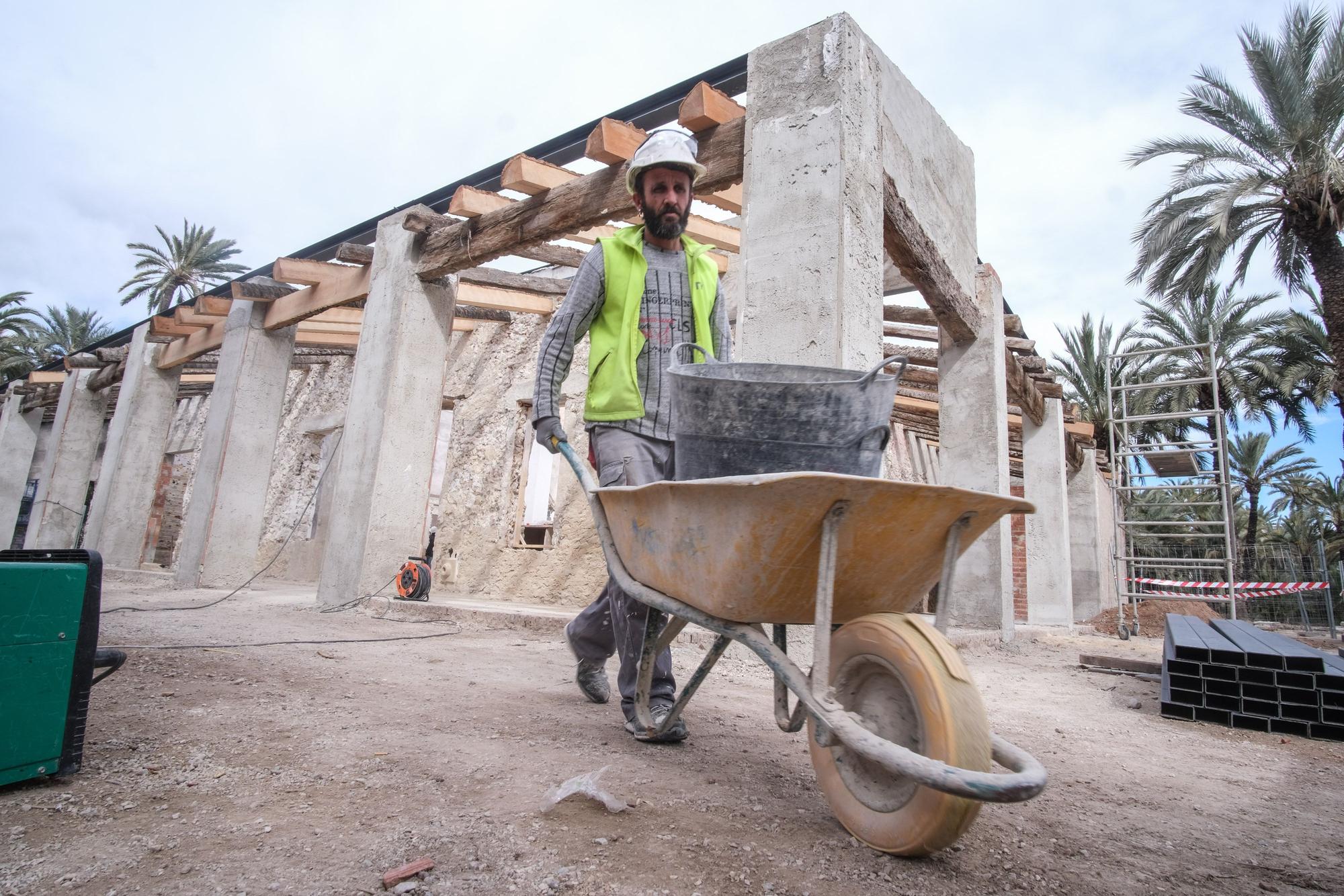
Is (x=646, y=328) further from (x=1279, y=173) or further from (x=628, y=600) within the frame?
(x=1279, y=173)

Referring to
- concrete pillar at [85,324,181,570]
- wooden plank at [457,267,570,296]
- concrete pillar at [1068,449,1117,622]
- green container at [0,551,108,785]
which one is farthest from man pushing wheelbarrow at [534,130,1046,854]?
concrete pillar at [1068,449,1117,622]

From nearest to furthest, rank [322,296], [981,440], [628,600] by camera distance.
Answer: [628,600], [981,440], [322,296]

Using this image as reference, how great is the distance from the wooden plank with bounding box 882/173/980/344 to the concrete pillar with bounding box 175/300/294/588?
7414 mm

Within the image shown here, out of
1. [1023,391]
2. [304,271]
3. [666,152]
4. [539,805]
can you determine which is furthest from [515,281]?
[539,805]

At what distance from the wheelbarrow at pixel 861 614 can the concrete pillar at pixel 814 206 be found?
6.56ft

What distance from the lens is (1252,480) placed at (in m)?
23.6

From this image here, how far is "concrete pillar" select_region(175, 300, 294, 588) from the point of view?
8602mm

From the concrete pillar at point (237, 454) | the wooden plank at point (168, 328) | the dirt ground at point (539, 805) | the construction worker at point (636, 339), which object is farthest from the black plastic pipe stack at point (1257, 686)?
the wooden plank at point (168, 328)

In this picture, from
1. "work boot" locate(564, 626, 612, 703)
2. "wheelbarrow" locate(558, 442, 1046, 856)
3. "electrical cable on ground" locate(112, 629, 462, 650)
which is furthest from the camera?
"electrical cable on ground" locate(112, 629, 462, 650)

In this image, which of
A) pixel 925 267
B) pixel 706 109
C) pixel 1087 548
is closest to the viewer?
pixel 706 109

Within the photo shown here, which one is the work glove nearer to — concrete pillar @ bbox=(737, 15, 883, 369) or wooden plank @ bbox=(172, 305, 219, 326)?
concrete pillar @ bbox=(737, 15, 883, 369)

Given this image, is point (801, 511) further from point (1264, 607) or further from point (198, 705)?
point (1264, 607)

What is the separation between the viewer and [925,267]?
536 centimetres

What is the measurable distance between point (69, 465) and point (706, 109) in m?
13.9
